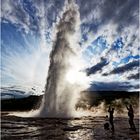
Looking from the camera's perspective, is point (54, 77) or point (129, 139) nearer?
point (129, 139)

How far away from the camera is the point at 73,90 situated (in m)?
53.7

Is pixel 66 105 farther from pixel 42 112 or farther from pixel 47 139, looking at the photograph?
pixel 47 139

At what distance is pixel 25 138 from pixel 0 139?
186cm

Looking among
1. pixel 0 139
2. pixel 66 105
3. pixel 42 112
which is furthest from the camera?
pixel 66 105

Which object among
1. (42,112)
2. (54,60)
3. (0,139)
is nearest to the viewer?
(0,139)

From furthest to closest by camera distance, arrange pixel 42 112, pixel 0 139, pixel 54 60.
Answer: pixel 54 60, pixel 42 112, pixel 0 139

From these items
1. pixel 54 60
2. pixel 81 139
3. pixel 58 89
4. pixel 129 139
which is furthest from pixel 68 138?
pixel 54 60

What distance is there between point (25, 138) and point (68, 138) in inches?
130

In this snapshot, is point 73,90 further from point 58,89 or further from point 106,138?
point 106,138

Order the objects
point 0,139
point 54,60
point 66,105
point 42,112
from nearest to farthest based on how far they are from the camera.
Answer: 1. point 0,139
2. point 42,112
3. point 66,105
4. point 54,60

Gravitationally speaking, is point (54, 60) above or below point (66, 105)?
above

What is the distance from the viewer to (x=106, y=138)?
2166 centimetres

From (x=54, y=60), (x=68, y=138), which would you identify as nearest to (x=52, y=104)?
(x=54, y=60)

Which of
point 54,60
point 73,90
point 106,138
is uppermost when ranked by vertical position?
point 54,60
